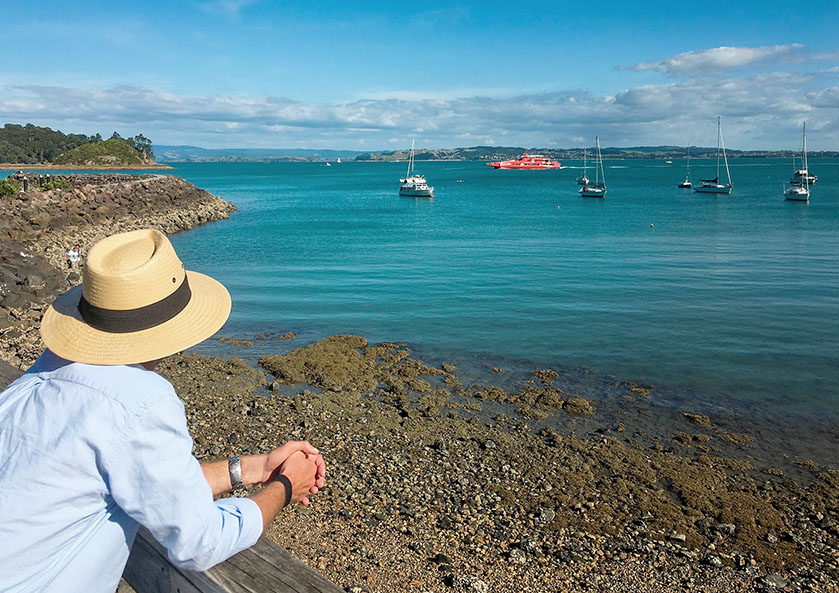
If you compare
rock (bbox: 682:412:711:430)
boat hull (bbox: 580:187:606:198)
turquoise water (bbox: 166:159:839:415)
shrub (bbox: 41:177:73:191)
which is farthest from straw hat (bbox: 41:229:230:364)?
boat hull (bbox: 580:187:606:198)

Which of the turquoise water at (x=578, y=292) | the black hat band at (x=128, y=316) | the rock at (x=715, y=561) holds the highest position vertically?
the black hat band at (x=128, y=316)

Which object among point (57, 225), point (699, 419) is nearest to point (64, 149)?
point (57, 225)

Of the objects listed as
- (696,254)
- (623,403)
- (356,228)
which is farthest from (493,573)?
(356,228)

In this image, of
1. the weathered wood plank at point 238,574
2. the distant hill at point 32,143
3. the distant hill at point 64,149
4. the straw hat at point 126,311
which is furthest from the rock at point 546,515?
the distant hill at point 32,143

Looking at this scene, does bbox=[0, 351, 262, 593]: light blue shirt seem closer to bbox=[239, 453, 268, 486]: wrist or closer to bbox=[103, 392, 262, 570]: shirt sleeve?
bbox=[103, 392, 262, 570]: shirt sleeve

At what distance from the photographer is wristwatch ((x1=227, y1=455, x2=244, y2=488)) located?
8.21 ft

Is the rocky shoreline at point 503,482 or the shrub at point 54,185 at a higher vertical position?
the shrub at point 54,185

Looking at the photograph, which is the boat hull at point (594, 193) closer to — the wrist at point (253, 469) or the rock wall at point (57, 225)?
the rock wall at point (57, 225)

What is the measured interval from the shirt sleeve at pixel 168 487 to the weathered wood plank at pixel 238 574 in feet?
0.48

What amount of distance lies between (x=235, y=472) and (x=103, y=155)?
145m

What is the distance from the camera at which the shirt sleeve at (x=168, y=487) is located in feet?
5.61

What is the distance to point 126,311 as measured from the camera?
1.96 meters

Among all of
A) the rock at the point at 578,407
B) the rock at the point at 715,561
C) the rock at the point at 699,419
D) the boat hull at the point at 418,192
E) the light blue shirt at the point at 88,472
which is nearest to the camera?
the light blue shirt at the point at 88,472

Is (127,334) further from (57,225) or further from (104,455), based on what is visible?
(57,225)
